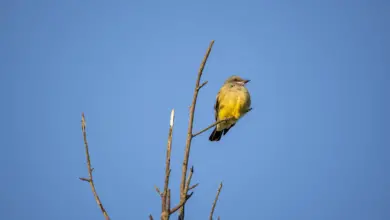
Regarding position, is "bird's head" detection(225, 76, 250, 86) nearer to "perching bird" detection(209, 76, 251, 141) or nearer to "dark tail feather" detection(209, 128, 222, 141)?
"perching bird" detection(209, 76, 251, 141)

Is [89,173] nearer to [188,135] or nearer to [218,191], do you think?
[188,135]

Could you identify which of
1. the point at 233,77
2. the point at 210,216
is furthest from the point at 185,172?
the point at 233,77

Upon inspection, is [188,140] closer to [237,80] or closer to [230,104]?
[230,104]

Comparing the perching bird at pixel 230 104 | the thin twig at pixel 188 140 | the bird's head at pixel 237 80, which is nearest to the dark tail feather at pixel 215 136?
the perching bird at pixel 230 104

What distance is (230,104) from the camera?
980 cm

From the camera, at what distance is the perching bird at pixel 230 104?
9781 millimetres

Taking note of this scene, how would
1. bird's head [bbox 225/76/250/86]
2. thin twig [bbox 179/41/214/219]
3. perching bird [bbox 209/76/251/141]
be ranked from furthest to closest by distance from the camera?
bird's head [bbox 225/76/250/86]
perching bird [bbox 209/76/251/141]
thin twig [bbox 179/41/214/219]

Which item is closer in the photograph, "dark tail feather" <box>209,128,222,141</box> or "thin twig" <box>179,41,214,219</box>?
"thin twig" <box>179,41,214,219</box>

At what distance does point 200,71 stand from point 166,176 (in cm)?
90

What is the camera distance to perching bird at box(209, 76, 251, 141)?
32.1ft

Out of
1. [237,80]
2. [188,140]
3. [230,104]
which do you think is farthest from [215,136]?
[188,140]

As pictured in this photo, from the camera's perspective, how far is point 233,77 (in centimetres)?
1118

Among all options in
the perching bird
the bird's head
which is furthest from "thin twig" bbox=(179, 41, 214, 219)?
the bird's head

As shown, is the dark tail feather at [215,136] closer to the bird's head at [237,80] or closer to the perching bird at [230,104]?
the perching bird at [230,104]
